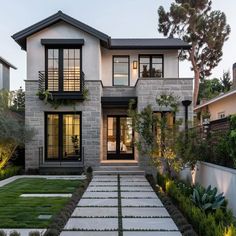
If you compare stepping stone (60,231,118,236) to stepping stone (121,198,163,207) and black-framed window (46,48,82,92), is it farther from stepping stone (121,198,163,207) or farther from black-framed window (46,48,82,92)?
black-framed window (46,48,82,92)

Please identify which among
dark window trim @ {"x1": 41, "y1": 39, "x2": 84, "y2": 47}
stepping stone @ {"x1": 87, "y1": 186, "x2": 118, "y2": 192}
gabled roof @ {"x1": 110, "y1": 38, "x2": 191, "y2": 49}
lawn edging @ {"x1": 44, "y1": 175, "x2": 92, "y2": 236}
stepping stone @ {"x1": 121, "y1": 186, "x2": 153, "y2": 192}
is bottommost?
stepping stone @ {"x1": 121, "y1": 186, "x2": 153, "y2": 192}

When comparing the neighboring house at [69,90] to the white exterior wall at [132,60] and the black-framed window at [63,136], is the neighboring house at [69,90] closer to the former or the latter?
the black-framed window at [63,136]

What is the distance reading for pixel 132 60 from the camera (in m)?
18.4

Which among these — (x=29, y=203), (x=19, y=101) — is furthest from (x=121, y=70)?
(x=29, y=203)

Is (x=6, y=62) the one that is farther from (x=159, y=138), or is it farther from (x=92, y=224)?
(x=92, y=224)

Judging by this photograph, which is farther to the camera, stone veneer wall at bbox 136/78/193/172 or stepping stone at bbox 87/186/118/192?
stone veneer wall at bbox 136/78/193/172

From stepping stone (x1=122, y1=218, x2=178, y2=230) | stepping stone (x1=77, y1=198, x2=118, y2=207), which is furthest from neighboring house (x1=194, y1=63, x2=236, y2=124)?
stepping stone (x1=122, y1=218, x2=178, y2=230)

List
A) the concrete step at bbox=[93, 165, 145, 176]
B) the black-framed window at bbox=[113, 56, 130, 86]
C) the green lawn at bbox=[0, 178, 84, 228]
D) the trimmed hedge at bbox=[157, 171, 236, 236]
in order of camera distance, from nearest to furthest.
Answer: the trimmed hedge at bbox=[157, 171, 236, 236]
the green lawn at bbox=[0, 178, 84, 228]
the concrete step at bbox=[93, 165, 145, 176]
the black-framed window at bbox=[113, 56, 130, 86]

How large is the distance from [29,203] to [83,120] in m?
7.88

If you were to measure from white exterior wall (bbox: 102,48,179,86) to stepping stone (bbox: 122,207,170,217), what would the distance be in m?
→ 10.9

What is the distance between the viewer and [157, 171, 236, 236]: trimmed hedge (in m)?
4.92

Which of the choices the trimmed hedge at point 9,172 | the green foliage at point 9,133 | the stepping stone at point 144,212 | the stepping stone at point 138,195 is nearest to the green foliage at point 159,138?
the stepping stone at point 138,195

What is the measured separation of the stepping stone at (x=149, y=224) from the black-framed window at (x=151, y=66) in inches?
471

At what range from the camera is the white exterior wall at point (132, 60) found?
18266 millimetres
